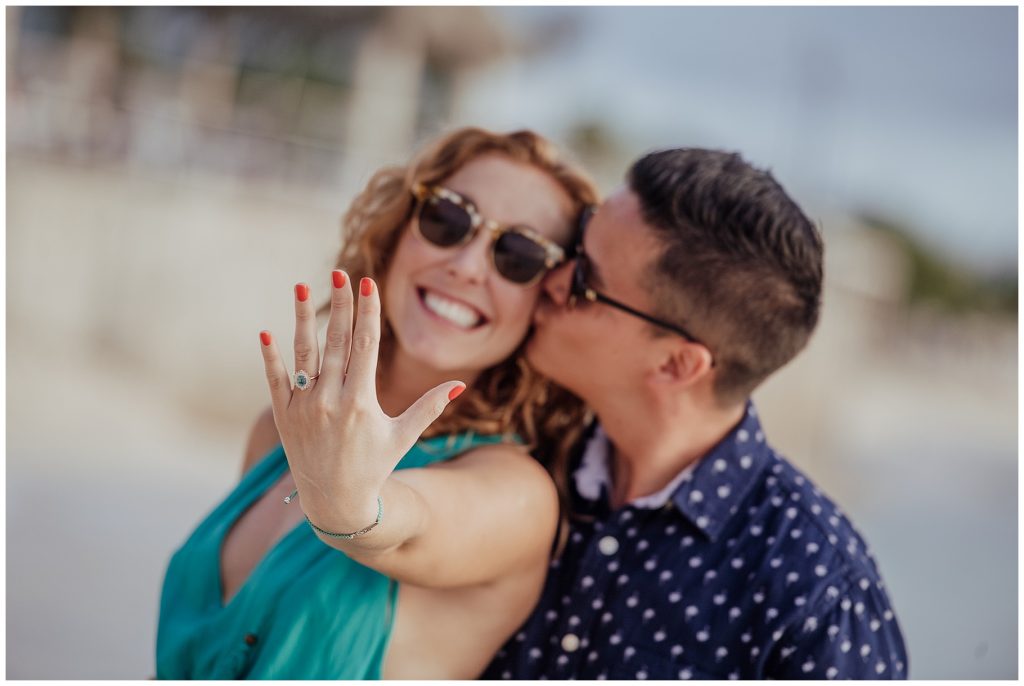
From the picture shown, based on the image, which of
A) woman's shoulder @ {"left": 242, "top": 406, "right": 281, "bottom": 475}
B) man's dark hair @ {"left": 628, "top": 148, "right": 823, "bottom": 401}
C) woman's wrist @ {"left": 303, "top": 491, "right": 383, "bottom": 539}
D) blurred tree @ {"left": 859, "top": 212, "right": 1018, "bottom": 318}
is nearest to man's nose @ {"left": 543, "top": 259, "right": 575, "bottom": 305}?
man's dark hair @ {"left": 628, "top": 148, "right": 823, "bottom": 401}

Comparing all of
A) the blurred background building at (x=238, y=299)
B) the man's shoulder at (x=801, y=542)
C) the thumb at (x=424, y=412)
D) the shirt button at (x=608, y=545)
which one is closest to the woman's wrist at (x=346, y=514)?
the thumb at (x=424, y=412)

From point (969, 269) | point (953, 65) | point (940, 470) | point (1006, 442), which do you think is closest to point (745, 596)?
point (940, 470)

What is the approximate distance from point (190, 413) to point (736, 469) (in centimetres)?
1047

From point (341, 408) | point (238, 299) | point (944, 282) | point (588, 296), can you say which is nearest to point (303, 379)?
point (341, 408)

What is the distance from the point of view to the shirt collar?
7.57 feet

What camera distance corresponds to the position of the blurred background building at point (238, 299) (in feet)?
27.5

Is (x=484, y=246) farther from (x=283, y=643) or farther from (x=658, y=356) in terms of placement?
(x=283, y=643)

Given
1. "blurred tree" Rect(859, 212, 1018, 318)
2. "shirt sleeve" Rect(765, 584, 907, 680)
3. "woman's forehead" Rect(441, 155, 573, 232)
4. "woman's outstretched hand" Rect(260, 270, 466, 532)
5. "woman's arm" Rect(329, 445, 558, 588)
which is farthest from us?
"blurred tree" Rect(859, 212, 1018, 318)

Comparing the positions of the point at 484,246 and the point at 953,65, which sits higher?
the point at 953,65

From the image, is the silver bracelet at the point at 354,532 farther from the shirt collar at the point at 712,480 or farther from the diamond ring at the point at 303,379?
the shirt collar at the point at 712,480

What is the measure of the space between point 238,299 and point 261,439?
9997 mm

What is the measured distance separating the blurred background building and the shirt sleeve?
0.87 meters

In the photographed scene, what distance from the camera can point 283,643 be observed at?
215 cm

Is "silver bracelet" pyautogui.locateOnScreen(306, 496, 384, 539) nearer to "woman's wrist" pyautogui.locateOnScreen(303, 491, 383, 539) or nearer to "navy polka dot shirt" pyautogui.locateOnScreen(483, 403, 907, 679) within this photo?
"woman's wrist" pyautogui.locateOnScreen(303, 491, 383, 539)
